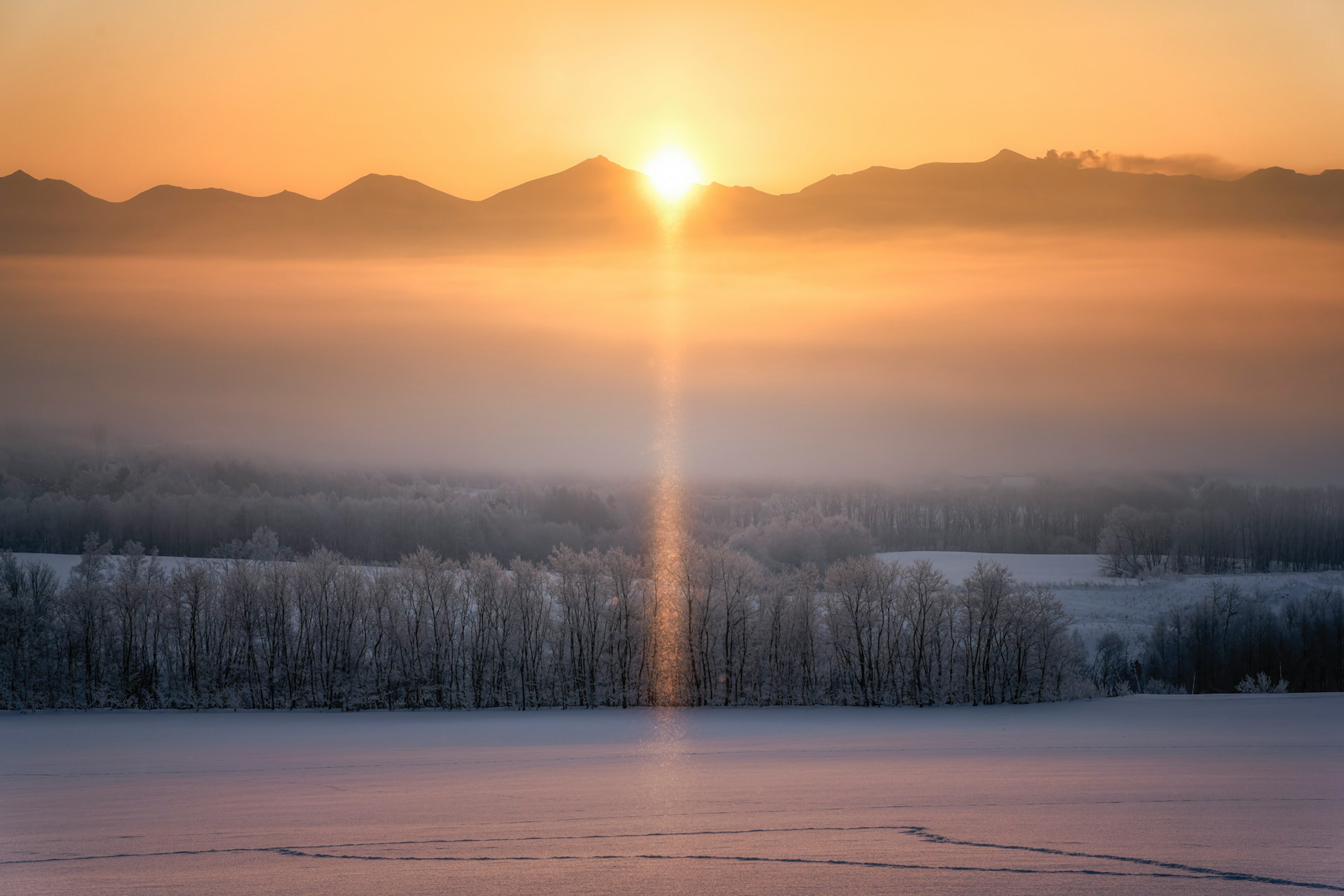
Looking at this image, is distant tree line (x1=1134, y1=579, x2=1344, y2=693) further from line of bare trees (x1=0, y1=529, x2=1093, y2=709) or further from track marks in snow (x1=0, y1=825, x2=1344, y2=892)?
track marks in snow (x1=0, y1=825, x2=1344, y2=892)

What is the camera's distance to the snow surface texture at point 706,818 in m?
13.3

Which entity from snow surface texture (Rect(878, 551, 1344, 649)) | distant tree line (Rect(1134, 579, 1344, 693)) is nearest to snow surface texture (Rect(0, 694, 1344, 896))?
distant tree line (Rect(1134, 579, 1344, 693))

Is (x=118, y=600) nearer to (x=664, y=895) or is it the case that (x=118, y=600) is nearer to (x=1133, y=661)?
(x=664, y=895)

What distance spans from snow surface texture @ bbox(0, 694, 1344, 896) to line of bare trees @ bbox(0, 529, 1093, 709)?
37.9 meters

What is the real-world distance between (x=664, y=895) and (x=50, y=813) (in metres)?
21.2

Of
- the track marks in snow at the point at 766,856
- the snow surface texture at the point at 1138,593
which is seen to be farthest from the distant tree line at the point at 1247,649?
the track marks in snow at the point at 766,856

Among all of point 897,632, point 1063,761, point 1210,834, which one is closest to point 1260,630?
point 897,632

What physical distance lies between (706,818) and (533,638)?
7789cm

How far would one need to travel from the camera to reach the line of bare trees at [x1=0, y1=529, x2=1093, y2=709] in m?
89.2

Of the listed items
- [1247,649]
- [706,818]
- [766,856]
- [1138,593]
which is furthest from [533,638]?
[1138,593]

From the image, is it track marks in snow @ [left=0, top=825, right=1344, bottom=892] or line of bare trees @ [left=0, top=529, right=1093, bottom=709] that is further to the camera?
line of bare trees @ [left=0, top=529, right=1093, bottom=709]

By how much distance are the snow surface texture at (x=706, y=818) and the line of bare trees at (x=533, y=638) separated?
37872 mm

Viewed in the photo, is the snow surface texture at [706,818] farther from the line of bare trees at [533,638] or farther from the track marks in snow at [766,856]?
the line of bare trees at [533,638]

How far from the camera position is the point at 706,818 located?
1936 cm
